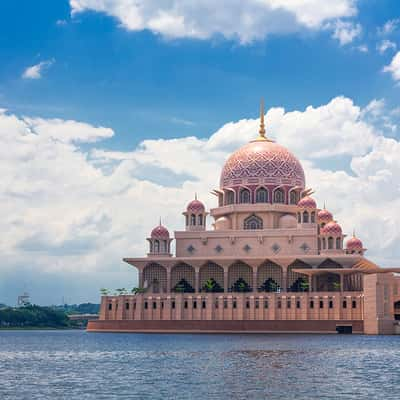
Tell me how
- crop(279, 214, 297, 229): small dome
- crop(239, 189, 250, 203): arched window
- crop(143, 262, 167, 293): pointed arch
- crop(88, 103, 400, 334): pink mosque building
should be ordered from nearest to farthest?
crop(88, 103, 400, 334): pink mosque building, crop(279, 214, 297, 229): small dome, crop(143, 262, 167, 293): pointed arch, crop(239, 189, 250, 203): arched window

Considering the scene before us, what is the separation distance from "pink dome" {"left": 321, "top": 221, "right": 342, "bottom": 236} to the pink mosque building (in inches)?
4.9

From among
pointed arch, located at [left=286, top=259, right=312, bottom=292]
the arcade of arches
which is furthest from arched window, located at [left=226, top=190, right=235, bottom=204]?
pointed arch, located at [left=286, top=259, right=312, bottom=292]

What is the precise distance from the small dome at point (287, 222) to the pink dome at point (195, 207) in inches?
399

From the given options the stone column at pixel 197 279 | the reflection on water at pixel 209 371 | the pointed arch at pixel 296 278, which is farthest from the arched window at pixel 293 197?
the reflection on water at pixel 209 371

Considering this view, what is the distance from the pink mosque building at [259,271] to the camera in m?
100

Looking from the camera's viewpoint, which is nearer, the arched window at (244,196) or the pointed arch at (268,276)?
the pointed arch at (268,276)

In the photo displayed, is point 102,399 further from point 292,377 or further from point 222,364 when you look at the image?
point 222,364

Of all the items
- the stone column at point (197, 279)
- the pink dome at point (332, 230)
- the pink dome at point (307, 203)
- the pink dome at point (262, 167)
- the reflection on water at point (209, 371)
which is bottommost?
the reflection on water at point (209, 371)

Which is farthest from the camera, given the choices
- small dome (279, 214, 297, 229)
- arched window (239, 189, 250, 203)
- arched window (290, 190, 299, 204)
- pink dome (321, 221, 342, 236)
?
arched window (290, 190, 299, 204)

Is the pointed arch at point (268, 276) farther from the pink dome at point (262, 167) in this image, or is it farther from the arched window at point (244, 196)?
the pink dome at point (262, 167)

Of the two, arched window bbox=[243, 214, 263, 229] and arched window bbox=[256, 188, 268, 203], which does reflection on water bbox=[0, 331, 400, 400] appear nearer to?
arched window bbox=[243, 214, 263, 229]

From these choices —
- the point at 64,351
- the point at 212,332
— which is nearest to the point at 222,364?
the point at 64,351

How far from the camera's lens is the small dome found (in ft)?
367

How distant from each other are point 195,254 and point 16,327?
223 feet
